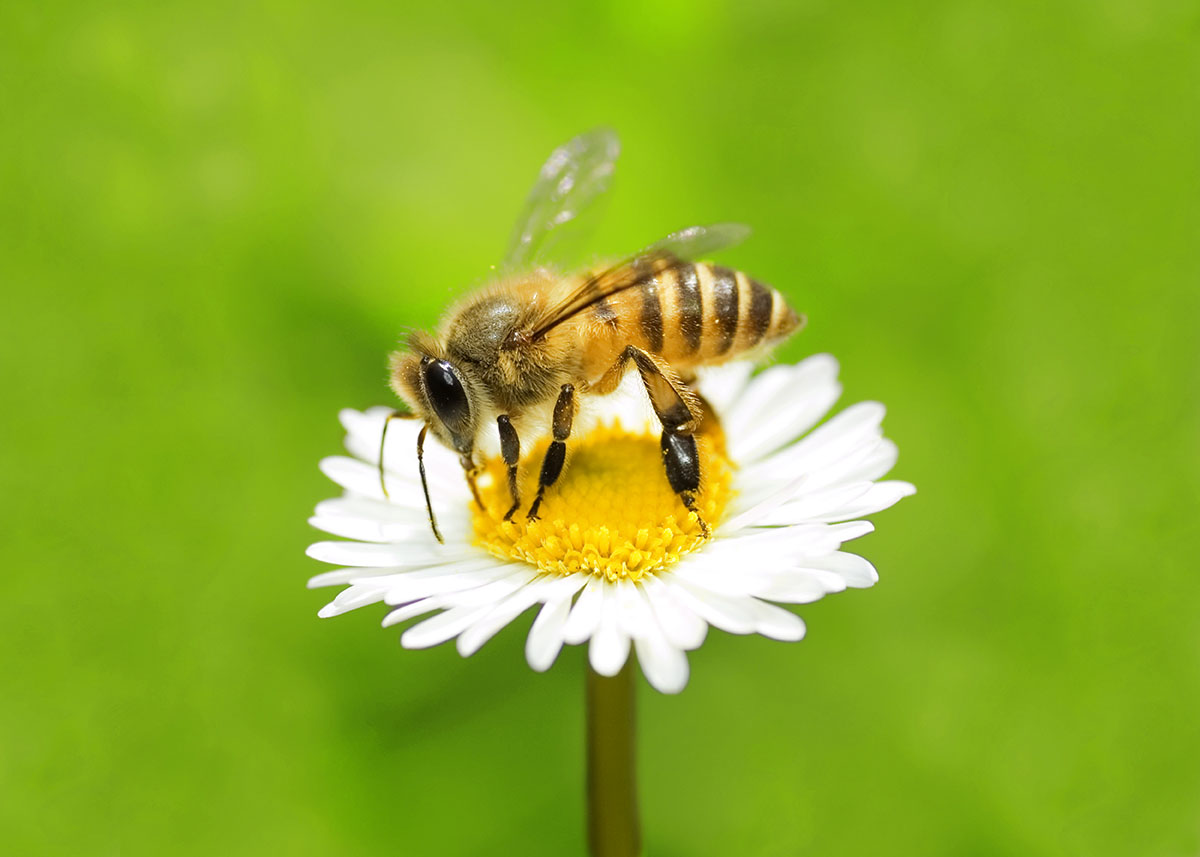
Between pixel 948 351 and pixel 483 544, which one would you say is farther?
pixel 948 351

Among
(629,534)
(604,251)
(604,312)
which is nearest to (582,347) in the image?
(604,312)

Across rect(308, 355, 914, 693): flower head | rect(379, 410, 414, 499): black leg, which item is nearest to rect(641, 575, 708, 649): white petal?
rect(308, 355, 914, 693): flower head

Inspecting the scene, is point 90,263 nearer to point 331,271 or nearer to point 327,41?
point 331,271

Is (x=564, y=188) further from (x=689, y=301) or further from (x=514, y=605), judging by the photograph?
(x=514, y=605)

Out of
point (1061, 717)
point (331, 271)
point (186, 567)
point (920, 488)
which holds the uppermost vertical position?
point (331, 271)

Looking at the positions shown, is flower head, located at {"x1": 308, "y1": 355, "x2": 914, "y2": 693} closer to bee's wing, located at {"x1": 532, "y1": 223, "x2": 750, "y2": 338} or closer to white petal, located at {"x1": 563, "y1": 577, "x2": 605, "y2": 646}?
white petal, located at {"x1": 563, "y1": 577, "x2": 605, "y2": 646}

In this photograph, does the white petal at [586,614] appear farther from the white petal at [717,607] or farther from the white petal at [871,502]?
the white petal at [871,502]

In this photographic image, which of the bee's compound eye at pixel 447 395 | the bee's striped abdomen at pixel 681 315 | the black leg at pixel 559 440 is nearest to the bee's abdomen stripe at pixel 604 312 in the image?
the bee's striped abdomen at pixel 681 315

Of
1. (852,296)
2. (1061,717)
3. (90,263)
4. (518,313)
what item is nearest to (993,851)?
(1061,717)
